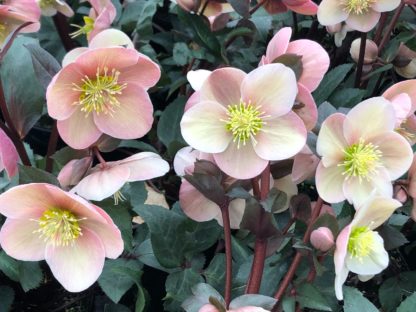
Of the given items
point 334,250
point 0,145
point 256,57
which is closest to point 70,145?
point 0,145

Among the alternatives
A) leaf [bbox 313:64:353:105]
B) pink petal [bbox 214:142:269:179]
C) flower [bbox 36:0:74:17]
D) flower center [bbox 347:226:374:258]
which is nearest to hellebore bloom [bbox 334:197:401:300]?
flower center [bbox 347:226:374:258]

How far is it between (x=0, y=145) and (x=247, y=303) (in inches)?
12.0

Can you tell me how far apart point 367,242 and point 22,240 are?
355 mm

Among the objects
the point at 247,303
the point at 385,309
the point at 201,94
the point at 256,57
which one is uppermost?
the point at 201,94

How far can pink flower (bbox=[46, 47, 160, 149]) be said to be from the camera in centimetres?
66

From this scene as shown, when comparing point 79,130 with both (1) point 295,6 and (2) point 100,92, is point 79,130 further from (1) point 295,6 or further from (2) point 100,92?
(1) point 295,6

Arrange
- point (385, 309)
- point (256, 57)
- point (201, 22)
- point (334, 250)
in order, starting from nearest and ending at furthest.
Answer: point (334, 250) → point (385, 309) → point (201, 22) → point (256, 57)

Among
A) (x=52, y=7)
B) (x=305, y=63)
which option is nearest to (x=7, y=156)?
(x=305, y=63)

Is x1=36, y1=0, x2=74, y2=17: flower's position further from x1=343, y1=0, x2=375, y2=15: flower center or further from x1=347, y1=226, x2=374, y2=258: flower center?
x1=347, y1=226, x2=374, y2=258: flower center

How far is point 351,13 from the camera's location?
97 cm

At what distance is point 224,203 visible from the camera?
67cm

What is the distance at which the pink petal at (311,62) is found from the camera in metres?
0.66

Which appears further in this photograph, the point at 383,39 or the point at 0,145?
the point at 383,39

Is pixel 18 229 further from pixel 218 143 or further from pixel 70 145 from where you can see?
pixel 218 143
